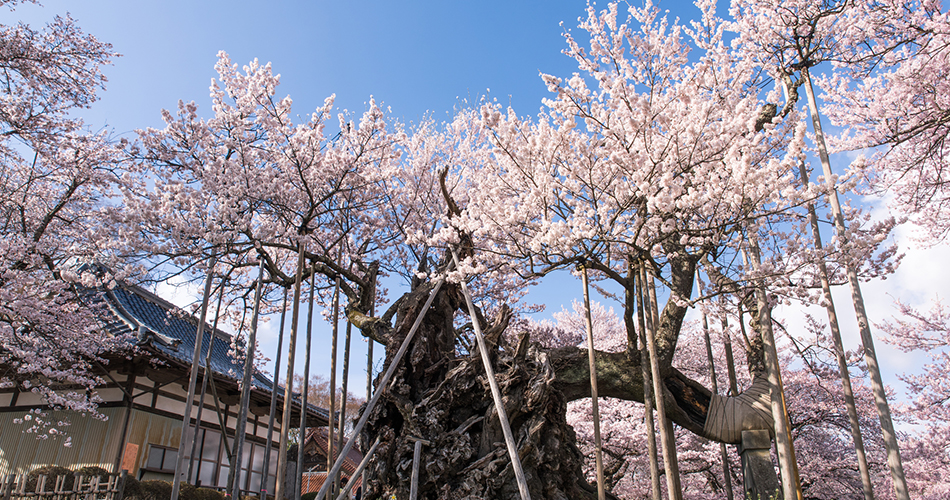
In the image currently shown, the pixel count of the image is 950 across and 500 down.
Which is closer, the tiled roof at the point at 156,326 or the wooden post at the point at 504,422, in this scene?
the wooden post at the point at 504,422

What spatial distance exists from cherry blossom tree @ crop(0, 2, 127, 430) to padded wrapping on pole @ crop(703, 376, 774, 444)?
305 inches

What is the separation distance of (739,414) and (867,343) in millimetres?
1729

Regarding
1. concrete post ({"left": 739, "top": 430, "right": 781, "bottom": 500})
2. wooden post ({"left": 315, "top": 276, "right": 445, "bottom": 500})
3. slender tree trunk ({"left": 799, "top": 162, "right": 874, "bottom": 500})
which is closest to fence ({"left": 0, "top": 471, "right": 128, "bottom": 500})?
wooden post ({"left": 315, "top": 276, "right": 445, "bottom": 500})

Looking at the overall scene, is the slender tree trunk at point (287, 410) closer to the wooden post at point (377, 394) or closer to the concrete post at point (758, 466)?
the wooden post at point (377, 394)

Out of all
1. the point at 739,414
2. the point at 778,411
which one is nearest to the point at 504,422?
the point at 778,411

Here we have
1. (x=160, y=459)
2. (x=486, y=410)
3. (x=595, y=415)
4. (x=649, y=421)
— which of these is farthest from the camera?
(x=160, y=459)

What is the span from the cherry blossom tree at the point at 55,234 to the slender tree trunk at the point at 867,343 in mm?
8296

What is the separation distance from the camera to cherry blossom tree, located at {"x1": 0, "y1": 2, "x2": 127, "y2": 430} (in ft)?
22.0

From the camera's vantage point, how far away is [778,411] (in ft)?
14.5

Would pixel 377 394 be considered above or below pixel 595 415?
above

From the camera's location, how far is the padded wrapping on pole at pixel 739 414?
5793 mm

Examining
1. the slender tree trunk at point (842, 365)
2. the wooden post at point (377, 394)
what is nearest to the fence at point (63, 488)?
the wooden post at point (377, 394)

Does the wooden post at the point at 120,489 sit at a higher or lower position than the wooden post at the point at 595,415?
lower

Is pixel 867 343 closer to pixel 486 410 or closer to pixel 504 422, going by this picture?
pixel 504 422
